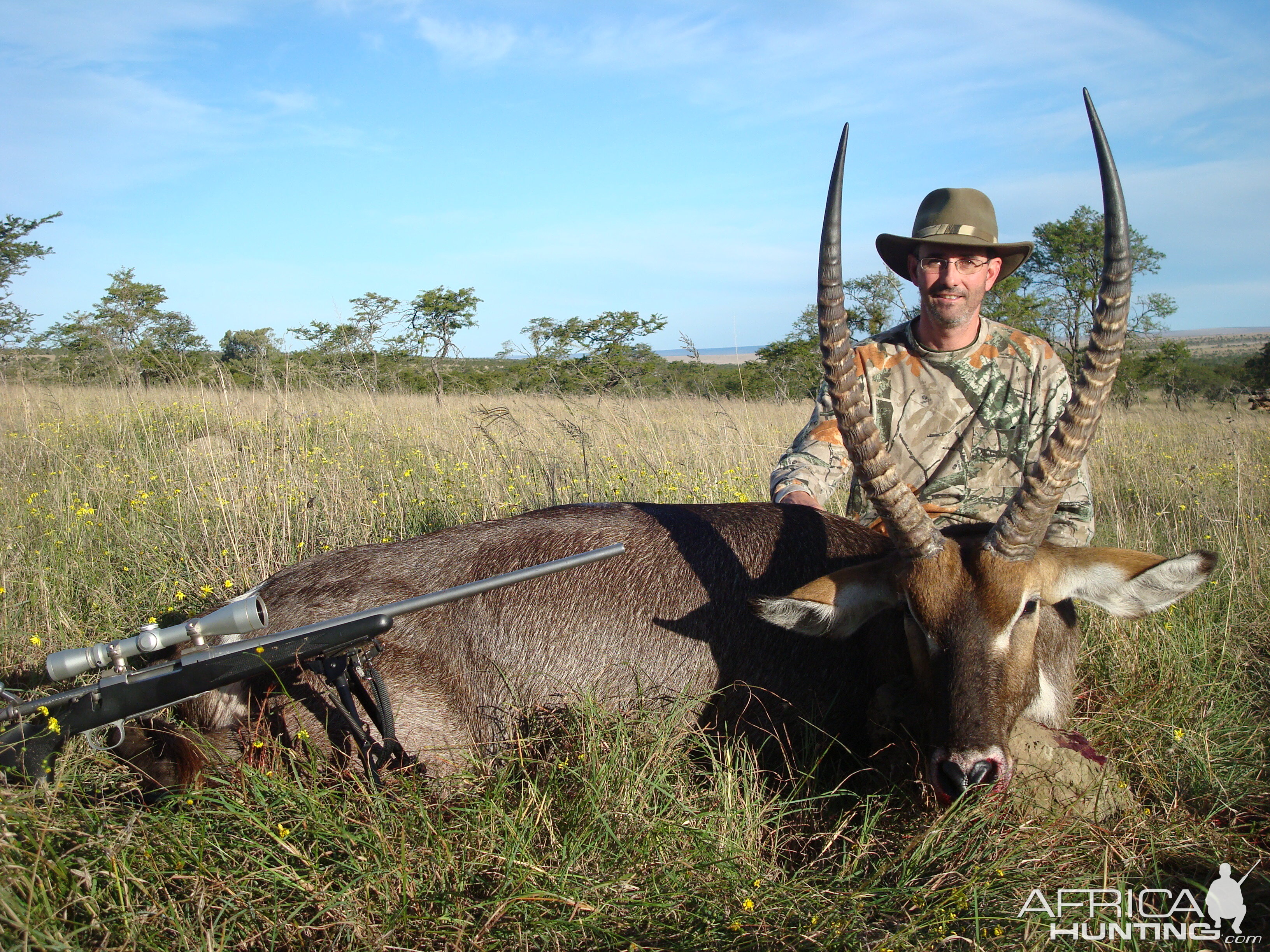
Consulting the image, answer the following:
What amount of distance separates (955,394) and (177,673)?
388 cm

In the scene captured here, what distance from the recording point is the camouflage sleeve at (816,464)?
4336mm

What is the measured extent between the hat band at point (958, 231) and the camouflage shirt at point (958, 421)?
0.48m

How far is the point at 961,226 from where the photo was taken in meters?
4.36

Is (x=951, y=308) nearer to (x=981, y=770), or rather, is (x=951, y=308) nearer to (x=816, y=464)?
(x=816, y=464)

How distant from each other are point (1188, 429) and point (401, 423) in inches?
382

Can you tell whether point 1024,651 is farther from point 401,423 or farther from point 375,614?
point 401,423

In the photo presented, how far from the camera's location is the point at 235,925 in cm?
226

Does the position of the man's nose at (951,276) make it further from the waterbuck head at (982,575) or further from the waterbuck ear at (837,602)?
the waterbuck ear at (837,602)

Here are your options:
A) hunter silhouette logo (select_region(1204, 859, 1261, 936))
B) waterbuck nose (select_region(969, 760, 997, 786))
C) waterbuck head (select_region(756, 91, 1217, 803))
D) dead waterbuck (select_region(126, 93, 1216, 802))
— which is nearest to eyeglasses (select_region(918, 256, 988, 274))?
dead waterbuck (select_region(126, 93, 1216, 802))

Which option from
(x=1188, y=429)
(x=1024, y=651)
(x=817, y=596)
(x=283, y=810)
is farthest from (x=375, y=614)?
(x=1188, y=429)

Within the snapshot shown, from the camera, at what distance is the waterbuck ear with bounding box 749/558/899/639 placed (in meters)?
2.99

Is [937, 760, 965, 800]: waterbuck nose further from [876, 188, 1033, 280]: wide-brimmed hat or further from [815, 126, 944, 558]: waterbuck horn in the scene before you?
[876, 188, 1033, 280]: wide-brimmed hat

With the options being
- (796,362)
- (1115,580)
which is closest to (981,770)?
(1115,580)

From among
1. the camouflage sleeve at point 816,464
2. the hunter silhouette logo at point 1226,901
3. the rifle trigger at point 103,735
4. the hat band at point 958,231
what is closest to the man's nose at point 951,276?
the hat band at point 958,231
